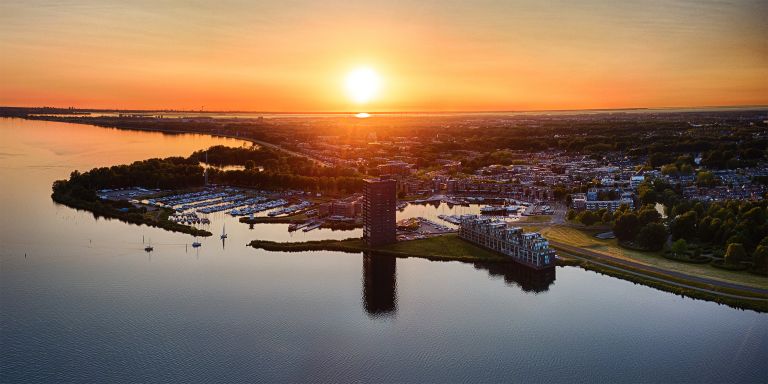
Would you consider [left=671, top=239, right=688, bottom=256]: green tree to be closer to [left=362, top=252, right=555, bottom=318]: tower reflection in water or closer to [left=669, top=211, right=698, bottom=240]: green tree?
[left=669, top=211, right=698, bottom=240]: green tree

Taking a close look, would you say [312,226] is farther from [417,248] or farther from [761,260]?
[761,260]

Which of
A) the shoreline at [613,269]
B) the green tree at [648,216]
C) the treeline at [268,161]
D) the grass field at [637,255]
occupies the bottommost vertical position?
the shoreline at [613,269]

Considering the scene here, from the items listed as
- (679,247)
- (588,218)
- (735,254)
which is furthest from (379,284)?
(735,254)

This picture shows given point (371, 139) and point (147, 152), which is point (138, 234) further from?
point (371, 139)

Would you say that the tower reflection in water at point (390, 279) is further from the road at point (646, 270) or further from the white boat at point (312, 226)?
the white boat at point (312, 226)

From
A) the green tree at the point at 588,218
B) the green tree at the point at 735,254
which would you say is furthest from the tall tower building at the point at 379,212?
the green tree at the point at 735,254

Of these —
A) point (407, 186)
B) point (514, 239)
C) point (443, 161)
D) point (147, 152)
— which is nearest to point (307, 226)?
point (514, 239)

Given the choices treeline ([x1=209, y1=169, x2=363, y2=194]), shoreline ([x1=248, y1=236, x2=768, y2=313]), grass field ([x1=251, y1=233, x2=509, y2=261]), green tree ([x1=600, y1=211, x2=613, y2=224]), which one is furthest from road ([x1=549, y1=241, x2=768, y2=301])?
treeline ([x1=209, y1=169, x2=363, y2=194])
